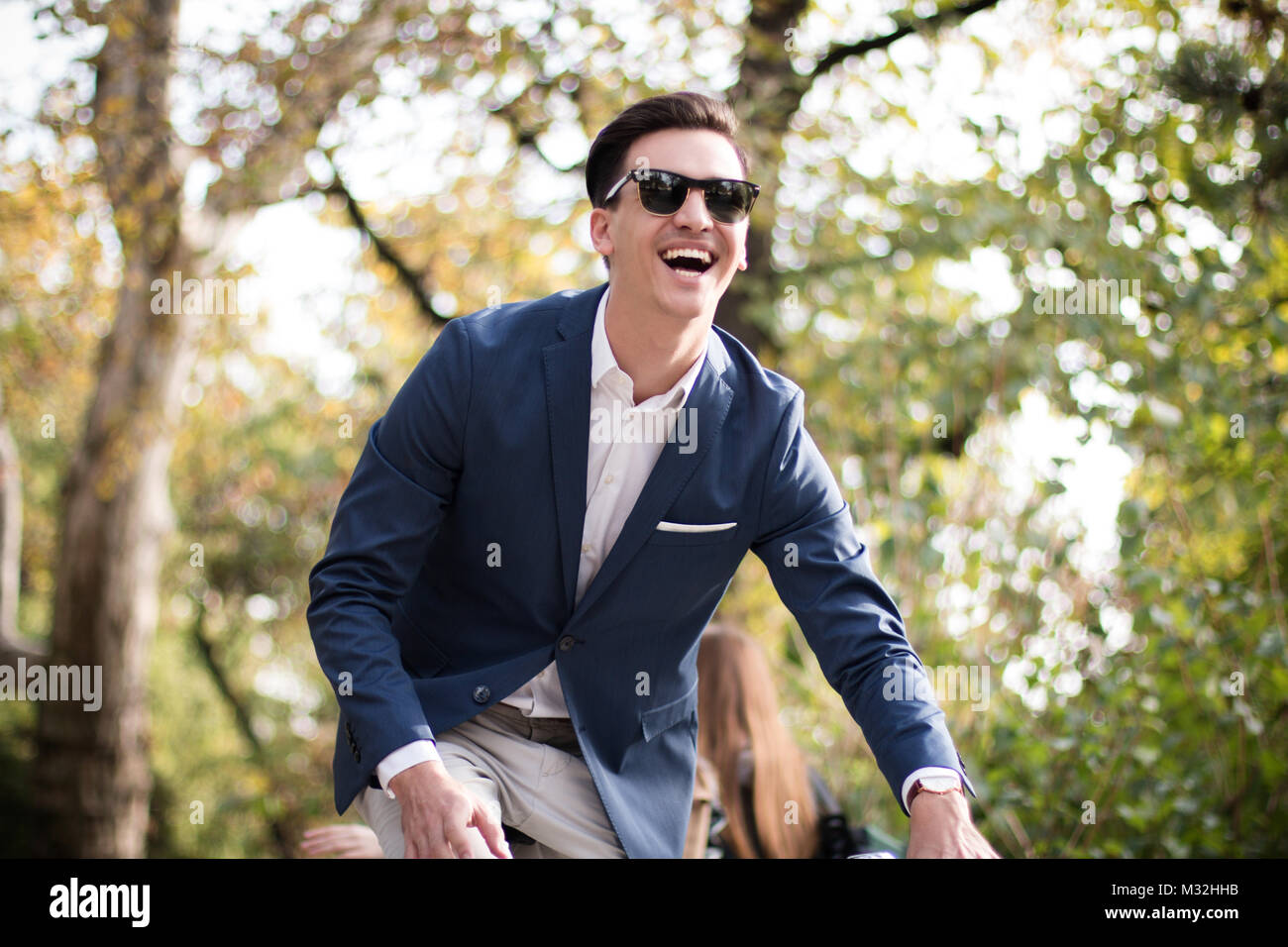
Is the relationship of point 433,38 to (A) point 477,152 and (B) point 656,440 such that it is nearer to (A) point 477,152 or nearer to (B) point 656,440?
(A) point 477,152

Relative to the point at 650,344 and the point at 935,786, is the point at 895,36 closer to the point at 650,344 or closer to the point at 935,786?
the point at 650,344

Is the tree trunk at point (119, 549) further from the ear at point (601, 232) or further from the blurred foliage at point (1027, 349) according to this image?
the ear at point (601, 232)

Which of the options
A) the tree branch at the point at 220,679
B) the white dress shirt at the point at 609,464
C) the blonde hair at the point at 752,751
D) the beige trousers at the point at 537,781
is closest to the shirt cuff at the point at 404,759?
the beige trousers at the point at 537,781

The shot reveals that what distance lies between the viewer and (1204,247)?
4.94 metres

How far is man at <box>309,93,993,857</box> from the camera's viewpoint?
2.25 metres

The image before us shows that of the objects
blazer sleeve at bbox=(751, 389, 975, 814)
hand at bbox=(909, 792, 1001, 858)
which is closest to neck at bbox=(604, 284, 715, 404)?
blazer sleeve at bbox=(751, 389, 975, 814)

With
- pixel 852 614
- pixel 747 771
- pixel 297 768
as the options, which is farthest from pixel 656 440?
pixel 297 768

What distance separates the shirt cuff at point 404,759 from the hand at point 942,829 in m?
0.79

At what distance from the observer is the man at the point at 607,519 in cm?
225

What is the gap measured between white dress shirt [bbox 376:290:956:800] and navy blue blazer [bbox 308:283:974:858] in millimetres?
51

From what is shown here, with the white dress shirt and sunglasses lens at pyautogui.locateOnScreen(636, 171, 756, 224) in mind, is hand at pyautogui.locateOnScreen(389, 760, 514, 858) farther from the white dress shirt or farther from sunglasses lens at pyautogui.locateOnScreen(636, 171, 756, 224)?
sunglasses lens at pyautogui.locateOnScreen(636, 171, 756, 224)

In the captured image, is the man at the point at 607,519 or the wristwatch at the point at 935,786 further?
the man at the point at 607,519

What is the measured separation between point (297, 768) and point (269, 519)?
7.68 ft

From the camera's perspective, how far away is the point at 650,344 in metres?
2.42
